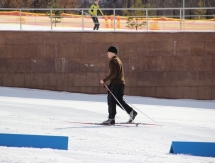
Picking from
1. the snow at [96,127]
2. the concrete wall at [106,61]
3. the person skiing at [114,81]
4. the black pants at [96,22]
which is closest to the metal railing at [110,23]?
the black pants at [96,22]

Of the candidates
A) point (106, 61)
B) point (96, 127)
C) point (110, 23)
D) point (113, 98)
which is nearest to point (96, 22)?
point (110, 23)

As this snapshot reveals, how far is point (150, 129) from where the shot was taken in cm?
1324

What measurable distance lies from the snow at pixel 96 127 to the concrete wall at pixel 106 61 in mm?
581

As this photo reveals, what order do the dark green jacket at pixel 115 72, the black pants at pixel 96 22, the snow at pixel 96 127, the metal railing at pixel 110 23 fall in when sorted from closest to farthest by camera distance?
the snow at pixel 96 127, the dark green jacket at pixel 115 72, the metal railing at pixel 110 23, the black pants at pixel 96 22

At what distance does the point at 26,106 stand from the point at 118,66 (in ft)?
14.0

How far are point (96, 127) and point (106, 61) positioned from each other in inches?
348

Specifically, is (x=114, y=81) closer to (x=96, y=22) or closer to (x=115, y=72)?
(x=115, y=72)

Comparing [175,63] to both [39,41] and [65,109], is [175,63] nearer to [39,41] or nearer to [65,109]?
[39,41]

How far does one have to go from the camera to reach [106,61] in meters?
21.8

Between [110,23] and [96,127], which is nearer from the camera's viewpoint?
[96,127]

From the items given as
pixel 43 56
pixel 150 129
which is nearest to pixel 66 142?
pixel 150 129

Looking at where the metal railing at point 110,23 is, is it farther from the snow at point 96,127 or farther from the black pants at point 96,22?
the snow at point 96,127

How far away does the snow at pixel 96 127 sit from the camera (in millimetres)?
9352

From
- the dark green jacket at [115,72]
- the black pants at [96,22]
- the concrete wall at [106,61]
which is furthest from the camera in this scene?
the black pants at [96,22]
